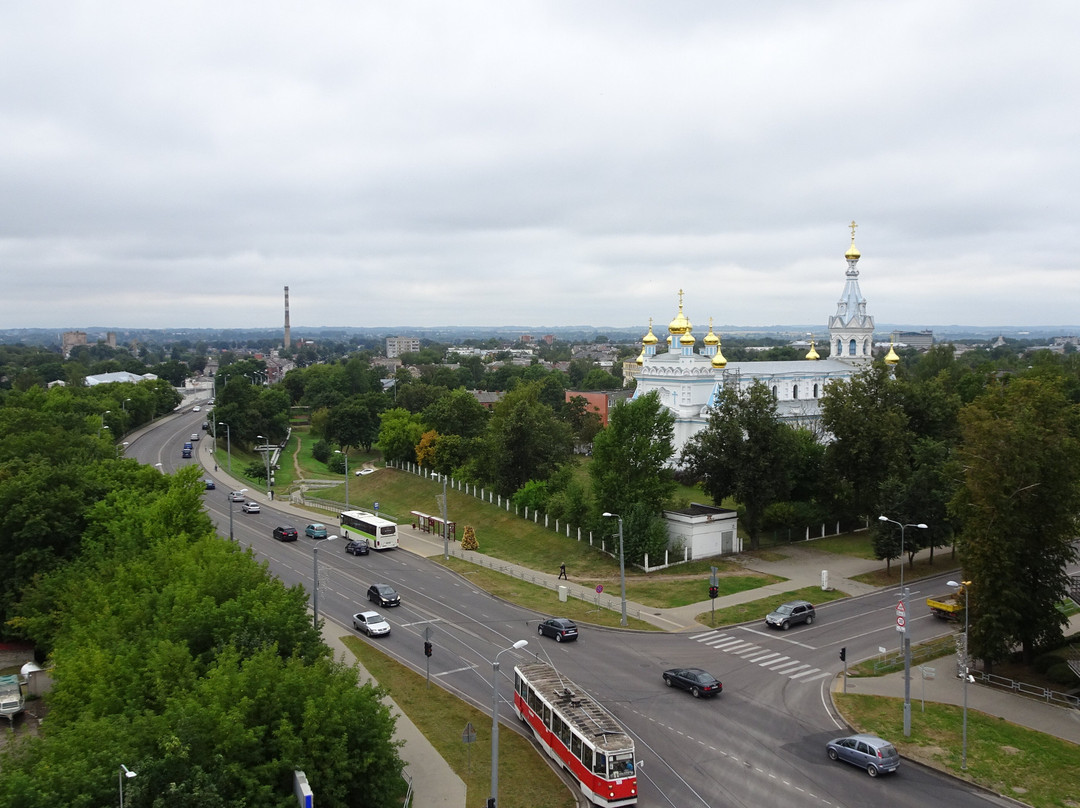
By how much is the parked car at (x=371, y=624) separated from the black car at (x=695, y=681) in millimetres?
13218

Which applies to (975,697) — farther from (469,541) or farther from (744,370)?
(744,370)

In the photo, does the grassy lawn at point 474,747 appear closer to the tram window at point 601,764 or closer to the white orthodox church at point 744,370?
the tram window at point 601,764

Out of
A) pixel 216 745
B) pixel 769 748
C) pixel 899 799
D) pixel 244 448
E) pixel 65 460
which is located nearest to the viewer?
pixel 216 745

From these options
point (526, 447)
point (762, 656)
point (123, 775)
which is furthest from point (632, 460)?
point (123, 775)

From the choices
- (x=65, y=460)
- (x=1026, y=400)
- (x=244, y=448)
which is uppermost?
(x=1026, y=400)

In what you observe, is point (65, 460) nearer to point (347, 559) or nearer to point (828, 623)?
point (347, 559)

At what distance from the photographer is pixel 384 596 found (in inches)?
1609

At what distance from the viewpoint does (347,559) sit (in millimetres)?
51969

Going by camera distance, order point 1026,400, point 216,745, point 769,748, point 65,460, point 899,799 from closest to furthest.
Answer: point 216,745
point 899,799
point 769,748
point 1026,400
point 65,460

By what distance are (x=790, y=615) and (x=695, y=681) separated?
9768mm

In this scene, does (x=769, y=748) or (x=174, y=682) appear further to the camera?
(x=769, y=748)

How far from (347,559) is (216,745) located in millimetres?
33236

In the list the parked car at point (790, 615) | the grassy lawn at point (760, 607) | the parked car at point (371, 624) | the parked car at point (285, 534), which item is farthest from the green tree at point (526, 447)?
the parked car at point (790, 615)

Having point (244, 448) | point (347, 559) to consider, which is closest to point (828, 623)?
point (347, 559)
